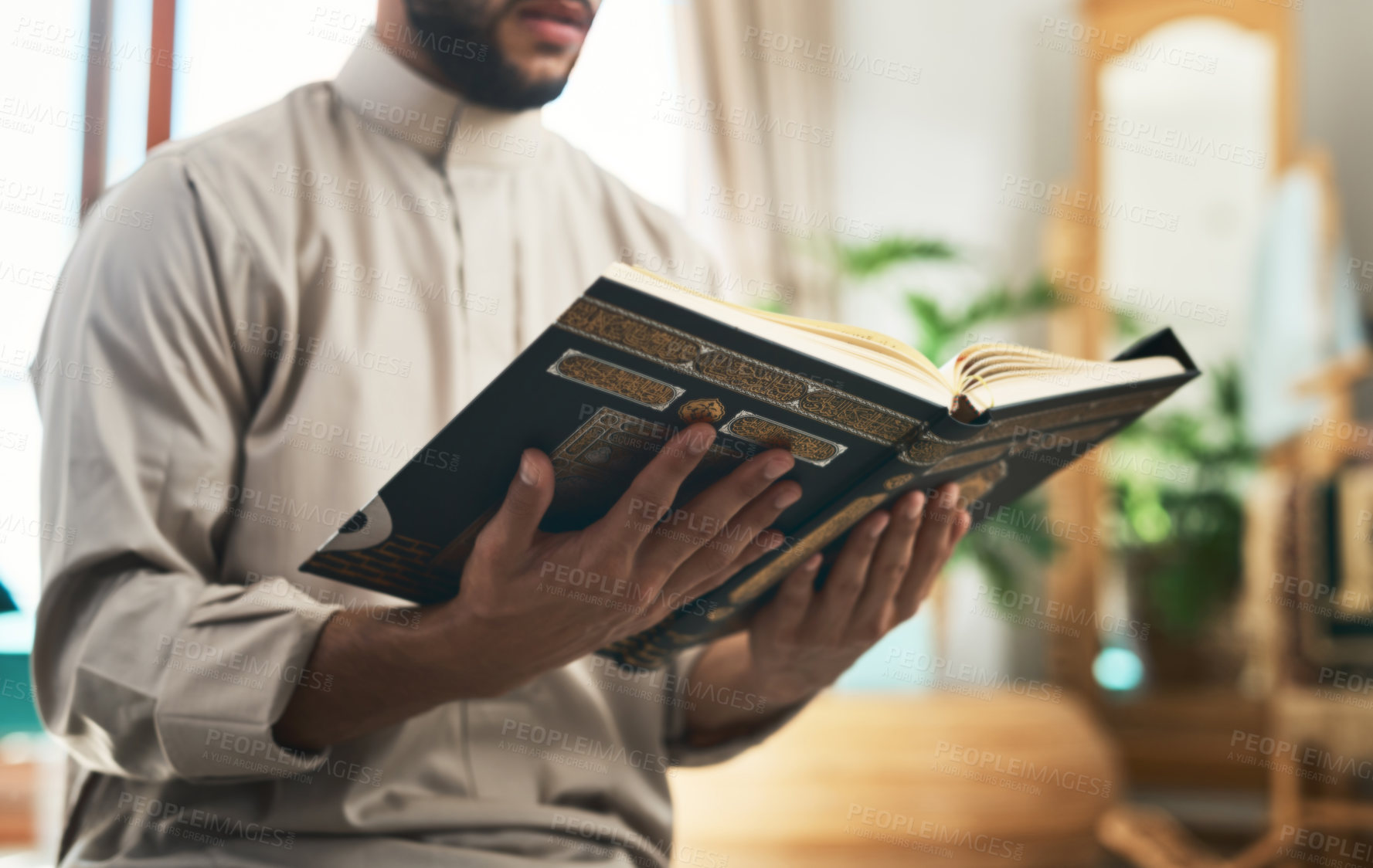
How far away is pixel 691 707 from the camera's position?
106cm

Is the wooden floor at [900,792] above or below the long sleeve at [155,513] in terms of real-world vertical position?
below

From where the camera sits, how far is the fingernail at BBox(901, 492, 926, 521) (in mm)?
779

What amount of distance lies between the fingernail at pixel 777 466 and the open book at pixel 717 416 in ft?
0.04

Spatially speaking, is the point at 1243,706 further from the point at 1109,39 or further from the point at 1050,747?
the point at 1109,39

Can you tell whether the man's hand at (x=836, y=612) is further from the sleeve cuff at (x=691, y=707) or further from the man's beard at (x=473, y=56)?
the man's beard at (x=473, y=56)

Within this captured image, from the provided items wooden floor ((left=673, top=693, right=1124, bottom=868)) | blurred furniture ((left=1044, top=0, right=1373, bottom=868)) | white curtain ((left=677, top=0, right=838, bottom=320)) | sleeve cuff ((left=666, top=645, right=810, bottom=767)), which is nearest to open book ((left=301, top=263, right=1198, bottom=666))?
sleeve cuff ((left=666, top=645, right=810, bottom=767))

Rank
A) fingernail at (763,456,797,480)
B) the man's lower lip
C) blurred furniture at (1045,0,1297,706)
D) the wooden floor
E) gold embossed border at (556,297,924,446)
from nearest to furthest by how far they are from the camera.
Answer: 1. gold embossed border at (556,297,924,446)
2. fingernail at (763,456,797,480)
3. the man's lower lip
4. the wooden floor
5. blurred furniture at (1045,0,1297,706)

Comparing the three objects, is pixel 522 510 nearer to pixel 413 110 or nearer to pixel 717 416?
pixel 717 416

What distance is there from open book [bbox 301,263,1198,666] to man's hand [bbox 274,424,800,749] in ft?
0.06

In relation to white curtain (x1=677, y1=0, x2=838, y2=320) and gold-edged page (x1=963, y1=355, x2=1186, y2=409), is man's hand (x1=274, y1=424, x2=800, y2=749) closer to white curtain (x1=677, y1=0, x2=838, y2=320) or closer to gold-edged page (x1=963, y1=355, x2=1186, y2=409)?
gold-edged page (x1=963, y1=355, x2=1186, y2=409)

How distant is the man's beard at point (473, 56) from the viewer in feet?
3.08

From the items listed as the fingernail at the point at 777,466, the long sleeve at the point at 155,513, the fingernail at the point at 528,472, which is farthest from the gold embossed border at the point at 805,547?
the long sleeve at the point at 155,513

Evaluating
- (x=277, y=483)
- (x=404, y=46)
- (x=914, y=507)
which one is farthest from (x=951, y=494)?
(x=404, y=46)

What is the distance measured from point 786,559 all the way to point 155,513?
1.53 ft
